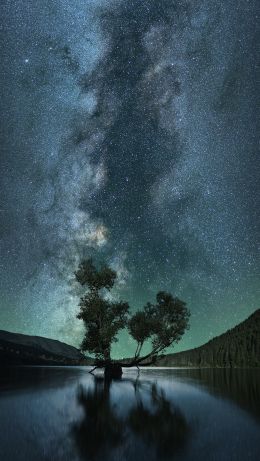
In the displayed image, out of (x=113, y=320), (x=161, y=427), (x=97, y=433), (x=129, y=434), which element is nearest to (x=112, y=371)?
(x=113, y=320)

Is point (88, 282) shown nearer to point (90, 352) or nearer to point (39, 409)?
point (90, 352)

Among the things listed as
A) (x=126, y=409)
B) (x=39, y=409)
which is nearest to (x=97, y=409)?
(x=126, y=409)

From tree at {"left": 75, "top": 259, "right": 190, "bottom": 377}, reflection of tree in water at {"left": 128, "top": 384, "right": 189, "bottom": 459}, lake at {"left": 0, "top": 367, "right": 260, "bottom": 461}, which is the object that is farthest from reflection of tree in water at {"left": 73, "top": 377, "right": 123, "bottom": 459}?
tree at {"left": 75, "top": 259, "right": 190, "bottom": 377}

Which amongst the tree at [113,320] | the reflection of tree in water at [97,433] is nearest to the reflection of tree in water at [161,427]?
the reflection of tree in water at [97,433]

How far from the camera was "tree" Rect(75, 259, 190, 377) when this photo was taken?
5003 cm

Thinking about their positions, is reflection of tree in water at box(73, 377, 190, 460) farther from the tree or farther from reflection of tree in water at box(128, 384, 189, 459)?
the tree

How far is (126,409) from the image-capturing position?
53.4 ft

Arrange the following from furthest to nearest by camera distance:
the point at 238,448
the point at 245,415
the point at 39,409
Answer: the point at 39,409
the point at 245,415
the point at 238,448

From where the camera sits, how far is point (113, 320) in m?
51.6

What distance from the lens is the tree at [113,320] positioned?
164 ft

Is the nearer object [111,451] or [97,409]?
[111,451]

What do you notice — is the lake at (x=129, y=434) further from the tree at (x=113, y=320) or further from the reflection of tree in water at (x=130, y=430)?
the tree at (x=113, y=320)

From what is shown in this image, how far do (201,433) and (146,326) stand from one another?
42.9 m

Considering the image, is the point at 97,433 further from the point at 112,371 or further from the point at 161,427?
the point at 112,371
